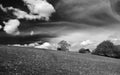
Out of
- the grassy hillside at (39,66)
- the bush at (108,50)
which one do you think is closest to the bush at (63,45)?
the bush at (108,50)

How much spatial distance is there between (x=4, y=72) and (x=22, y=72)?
187 centimetres

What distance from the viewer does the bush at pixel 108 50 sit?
85.1m

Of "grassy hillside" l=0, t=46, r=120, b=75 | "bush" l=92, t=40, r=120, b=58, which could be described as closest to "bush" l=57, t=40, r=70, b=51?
"bush" l=92, t=40, r=120, b=58

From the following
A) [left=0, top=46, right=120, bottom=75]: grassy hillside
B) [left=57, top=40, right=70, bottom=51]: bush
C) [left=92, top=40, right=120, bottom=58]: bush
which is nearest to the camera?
[left=0, top=46, right=120, bottom=75]: grassy hillside

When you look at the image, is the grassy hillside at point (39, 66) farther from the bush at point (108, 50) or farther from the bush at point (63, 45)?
the bush at point (63, 45)

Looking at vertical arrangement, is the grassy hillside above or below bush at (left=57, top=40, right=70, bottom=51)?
below

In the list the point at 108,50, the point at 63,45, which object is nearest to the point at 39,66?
the point at 108,50

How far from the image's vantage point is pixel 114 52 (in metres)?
85.9

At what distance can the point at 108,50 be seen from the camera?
284 feet

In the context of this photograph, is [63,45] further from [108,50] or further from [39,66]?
[39,66]

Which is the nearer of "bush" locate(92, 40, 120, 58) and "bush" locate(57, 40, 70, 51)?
"bush" locate(92, 40, 120, 58)

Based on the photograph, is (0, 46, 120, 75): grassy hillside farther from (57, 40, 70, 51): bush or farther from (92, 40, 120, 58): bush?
(57, 40, 70, 51): bush

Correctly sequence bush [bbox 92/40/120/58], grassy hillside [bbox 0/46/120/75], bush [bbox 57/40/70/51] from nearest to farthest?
grassy hillside [bbox 0/46/120/75], bush [bbox 92/40/120/58], bush [bbox 57/40/70/51]

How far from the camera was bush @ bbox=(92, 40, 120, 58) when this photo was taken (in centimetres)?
8506
